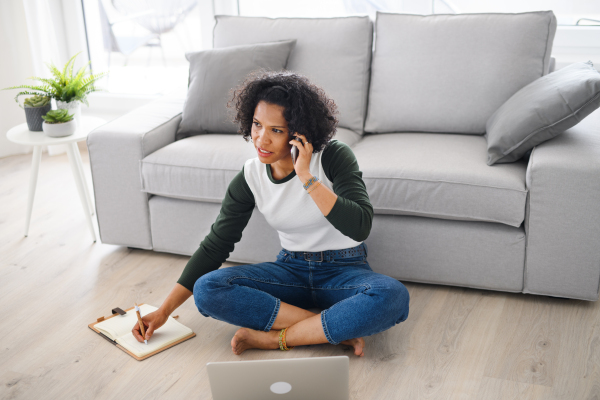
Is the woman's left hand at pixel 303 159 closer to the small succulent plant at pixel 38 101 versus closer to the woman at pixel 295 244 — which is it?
the woman at pixel 295 244

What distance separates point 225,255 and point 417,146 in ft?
2.78

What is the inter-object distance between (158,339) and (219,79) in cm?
111

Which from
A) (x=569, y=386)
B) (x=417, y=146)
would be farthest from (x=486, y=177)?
(x=569, y=386)

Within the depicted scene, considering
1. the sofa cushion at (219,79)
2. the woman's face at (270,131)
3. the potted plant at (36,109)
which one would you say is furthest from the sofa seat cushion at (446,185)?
the potted plant at (36,109)

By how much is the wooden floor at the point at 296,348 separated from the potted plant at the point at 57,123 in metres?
0.52

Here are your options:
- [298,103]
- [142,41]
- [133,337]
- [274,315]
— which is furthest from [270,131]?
[142,41]

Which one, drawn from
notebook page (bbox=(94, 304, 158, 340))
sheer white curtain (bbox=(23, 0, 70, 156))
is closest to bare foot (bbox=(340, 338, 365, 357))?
notebook page (bbox=(94, 304, 158, 340))

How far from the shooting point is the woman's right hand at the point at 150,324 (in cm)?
171

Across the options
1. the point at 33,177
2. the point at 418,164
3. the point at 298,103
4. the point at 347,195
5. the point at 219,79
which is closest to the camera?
the point at 298,103

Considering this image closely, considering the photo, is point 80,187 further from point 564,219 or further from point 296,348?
point 564,219

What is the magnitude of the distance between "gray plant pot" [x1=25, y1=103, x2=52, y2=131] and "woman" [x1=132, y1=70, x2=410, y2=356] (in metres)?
1.14

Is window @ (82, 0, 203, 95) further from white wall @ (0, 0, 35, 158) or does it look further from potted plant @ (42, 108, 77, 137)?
potted plant @ (42, 108, 77, 137)

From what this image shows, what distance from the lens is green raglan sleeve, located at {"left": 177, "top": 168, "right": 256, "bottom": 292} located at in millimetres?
1758

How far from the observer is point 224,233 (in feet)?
5.83
